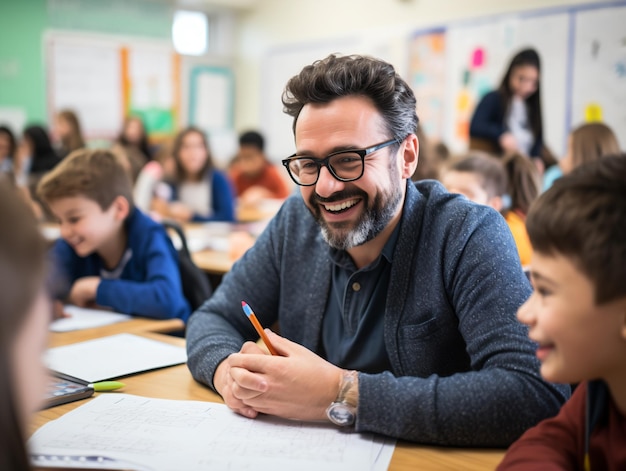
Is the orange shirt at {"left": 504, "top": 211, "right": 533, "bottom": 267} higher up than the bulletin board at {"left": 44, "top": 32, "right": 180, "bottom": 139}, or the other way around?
the bulletin board at {"left": 44, "top": 32, "right": 180, "bottom": 139}

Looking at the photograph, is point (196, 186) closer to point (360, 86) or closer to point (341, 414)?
point (360, 86)

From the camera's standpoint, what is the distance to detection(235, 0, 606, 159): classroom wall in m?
6.40

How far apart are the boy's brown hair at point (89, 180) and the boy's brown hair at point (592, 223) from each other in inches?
67.8

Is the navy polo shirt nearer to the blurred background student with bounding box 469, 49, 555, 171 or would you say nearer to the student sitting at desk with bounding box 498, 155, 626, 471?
the student sitting at desk with bounding box 498, 155, 626, 471

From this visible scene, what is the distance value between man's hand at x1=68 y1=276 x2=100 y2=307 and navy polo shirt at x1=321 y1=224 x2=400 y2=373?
102 cm

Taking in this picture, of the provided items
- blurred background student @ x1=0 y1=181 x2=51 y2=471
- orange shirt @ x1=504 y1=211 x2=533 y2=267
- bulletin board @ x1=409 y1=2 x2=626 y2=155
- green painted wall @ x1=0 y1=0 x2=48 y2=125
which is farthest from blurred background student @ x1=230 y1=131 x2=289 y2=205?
blurred background student @ x1=0 y1=181 x2=51 y2=471

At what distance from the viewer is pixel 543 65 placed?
5824 millimetres

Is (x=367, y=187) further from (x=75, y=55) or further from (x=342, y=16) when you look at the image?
(x=75, y=55)

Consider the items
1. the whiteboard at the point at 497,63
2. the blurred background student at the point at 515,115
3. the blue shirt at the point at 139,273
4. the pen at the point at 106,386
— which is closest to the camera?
the pen at the point at 106,386

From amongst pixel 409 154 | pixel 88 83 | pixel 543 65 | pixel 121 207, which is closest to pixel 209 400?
pixel 409 154

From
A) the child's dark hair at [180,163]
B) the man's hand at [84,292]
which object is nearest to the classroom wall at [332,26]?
the child's dark hair at [180,163]

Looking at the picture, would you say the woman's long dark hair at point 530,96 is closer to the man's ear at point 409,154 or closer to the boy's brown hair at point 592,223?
the man's ear at point 409,154

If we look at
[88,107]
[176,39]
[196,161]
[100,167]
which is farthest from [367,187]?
[176,39]

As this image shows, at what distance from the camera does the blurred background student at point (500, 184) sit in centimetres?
269
